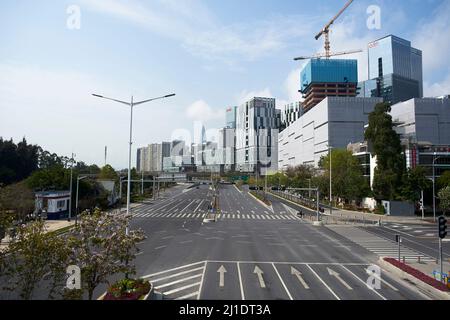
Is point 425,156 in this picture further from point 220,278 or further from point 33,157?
point 33,157

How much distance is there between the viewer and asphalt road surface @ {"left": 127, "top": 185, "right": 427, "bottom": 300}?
17500 mm

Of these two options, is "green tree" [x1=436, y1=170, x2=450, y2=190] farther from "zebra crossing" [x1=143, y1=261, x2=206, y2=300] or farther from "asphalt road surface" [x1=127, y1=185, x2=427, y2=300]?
"zebra crossing" [x1=143, y1=261, x2=206, y2=300]

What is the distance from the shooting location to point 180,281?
1934cm

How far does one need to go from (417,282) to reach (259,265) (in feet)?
32.9

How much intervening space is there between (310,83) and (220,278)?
635 feet

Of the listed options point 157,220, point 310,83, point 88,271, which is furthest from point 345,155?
point 310,83

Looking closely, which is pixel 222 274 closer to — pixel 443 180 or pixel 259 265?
pixel 259 265

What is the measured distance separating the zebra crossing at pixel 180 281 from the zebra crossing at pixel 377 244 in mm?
16692

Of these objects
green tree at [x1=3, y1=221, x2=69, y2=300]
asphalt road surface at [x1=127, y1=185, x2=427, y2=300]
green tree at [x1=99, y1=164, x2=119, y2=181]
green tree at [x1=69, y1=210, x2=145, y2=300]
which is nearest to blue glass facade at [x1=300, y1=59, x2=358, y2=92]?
green tree at [x1=99, y1=164, x2=119, y2=181]

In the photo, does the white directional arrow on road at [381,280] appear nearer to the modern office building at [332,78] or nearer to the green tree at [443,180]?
the green tree at [443,180]

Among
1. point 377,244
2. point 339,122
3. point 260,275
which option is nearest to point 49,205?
point 260,275

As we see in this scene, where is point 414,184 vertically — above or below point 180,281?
above

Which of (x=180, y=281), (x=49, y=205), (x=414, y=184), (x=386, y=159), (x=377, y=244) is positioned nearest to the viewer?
(x=180, y=281)

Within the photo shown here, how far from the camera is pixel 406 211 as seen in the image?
197 ft
